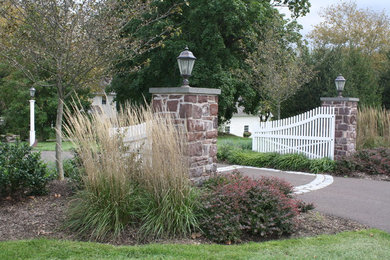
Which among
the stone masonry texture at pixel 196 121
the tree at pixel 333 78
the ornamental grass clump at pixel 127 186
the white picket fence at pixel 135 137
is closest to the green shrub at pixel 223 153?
the stone masonry texture at pixel 196 121

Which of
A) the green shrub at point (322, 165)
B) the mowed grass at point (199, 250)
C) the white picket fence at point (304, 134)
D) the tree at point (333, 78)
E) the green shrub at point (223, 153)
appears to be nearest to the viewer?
the mowed grass at point (199, 250)

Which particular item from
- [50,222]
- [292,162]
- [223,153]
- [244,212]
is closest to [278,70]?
[223,153]

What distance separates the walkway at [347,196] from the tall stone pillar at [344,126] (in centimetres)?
124

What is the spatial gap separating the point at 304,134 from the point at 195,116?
541cm

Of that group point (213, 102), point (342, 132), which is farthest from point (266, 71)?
point (213, 102)

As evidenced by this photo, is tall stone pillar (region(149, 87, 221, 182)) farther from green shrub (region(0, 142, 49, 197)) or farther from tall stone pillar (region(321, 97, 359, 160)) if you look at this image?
tall stone pillar (region(321, 97, 359, 160))

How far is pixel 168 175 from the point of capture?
181 inches

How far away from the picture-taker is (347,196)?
704 cm

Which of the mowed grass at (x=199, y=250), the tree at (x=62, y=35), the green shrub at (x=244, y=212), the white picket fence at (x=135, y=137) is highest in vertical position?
the tree at (x=62, y=35)

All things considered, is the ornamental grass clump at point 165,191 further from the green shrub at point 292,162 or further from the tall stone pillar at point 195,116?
the green shrub at point 292,162

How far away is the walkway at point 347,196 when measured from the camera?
18.9ft

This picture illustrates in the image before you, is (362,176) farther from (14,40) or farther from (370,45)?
(370,45)

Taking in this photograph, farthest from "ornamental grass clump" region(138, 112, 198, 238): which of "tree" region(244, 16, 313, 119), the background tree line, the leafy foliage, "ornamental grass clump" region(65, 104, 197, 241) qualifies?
"tree" region(244, 16, 313, 119)

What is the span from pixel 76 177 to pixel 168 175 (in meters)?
1.62
